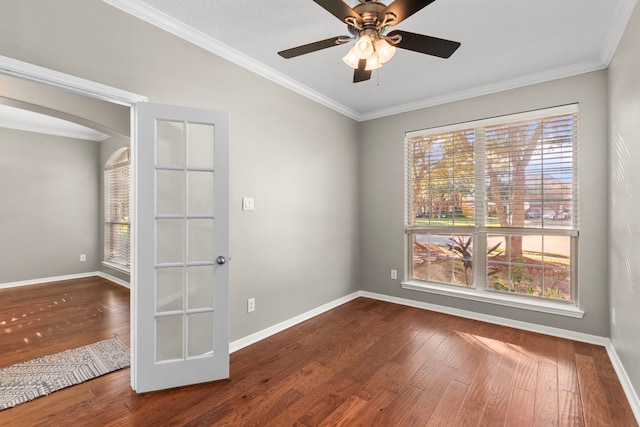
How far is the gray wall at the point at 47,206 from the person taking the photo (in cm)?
484

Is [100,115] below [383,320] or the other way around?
the other way around

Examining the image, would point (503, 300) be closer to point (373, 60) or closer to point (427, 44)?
point (427, 44)

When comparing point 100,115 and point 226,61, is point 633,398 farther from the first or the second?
point 100,115

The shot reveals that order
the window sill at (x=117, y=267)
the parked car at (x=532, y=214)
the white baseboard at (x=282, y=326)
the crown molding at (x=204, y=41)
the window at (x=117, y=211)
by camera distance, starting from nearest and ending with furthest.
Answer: the crown molding at (x=204, y=41)
the white baseboard at (x=282, y=326)
the parked car at (x=532, y=214)
the window sill at (x=117, y=267)
the window at (x=117, y=211)

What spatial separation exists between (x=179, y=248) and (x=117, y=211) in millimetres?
4296

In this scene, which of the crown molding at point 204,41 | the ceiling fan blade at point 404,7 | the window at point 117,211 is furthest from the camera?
the window at point 117,211

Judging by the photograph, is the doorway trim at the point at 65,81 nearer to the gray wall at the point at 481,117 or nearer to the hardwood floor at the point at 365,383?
the hardwood floor at the point at 365,383

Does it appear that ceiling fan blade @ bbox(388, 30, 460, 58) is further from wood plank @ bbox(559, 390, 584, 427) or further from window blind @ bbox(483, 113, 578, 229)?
wood plank @ bbox(559, 390, 584, 427)

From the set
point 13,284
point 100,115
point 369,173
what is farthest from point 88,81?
point 13,284

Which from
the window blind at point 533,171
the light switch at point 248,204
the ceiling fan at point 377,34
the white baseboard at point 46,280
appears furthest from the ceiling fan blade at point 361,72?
the white baseboard at point 46,280

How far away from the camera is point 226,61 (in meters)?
2.64

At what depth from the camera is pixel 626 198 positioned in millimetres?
2121

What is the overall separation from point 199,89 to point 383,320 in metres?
3.04

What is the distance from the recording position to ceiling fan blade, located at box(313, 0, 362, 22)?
4.73 feet
